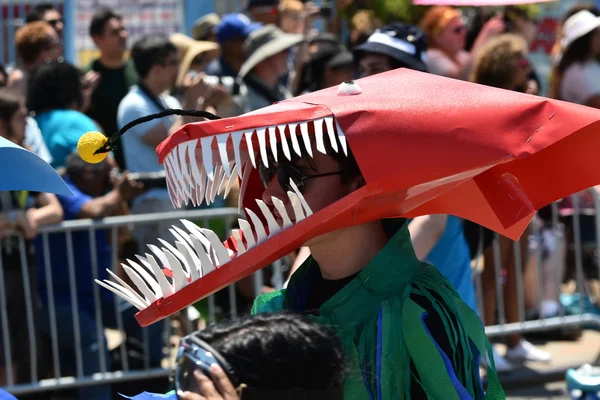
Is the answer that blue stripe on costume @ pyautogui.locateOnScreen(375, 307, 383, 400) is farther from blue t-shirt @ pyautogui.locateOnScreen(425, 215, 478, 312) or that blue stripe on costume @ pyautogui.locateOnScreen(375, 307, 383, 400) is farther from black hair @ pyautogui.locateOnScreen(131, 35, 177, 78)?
black hair @ pyautogui.locateOnScreen(131, 35, 177, 78)

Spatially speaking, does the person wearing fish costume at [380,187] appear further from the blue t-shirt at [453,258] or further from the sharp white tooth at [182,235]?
the blue t-shirt at [453,258]

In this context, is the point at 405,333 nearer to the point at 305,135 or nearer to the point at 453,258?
the point at 305,135

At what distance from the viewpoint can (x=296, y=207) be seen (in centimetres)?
211

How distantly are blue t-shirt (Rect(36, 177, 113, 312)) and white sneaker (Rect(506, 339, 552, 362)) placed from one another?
2560mm

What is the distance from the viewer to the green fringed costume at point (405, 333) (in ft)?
6.82

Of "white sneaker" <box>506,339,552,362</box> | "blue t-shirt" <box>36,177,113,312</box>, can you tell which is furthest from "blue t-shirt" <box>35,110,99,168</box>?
"white sneaker" <box>506,339,552,362</box>

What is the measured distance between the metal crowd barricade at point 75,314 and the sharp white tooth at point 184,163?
10.1 ft

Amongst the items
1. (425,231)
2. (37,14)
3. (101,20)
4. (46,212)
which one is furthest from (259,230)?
(37,14)

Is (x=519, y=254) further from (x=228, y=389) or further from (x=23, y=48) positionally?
(x=228, y=389)

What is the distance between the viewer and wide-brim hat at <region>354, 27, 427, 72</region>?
4.25m

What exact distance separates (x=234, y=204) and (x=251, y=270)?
346 centimetres

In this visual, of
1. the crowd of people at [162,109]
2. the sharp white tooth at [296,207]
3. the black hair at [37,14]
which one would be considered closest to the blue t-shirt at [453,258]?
the crowd of people at [162,109]

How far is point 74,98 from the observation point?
Answer: 569 centimetres

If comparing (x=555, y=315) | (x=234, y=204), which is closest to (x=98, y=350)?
(x=234, y=204)
